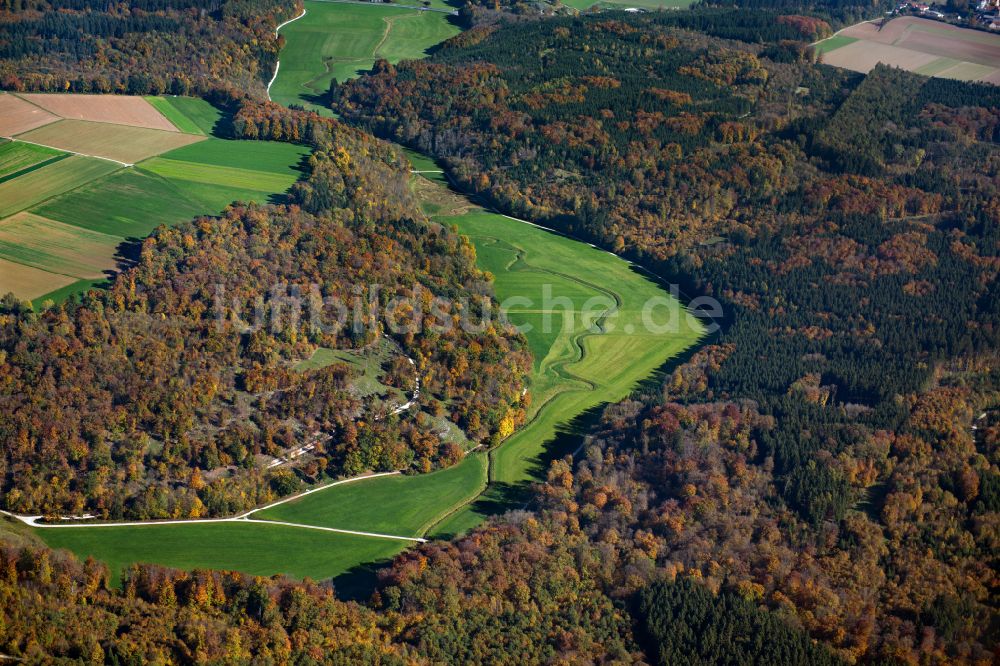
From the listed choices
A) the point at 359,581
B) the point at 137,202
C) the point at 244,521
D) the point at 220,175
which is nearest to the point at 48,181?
the point at 137,202

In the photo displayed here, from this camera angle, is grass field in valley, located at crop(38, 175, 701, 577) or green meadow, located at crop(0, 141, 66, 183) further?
green meadow, located at crop(0, 141, 66, 183)

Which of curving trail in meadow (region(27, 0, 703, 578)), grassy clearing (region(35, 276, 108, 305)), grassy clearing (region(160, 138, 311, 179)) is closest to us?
curving trail in meadow (region(27, 0, 703, 578))

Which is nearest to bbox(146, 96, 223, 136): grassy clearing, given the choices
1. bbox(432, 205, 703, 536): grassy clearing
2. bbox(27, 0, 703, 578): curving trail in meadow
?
bbox(27, 0, 703, 578): curving trail in meadow

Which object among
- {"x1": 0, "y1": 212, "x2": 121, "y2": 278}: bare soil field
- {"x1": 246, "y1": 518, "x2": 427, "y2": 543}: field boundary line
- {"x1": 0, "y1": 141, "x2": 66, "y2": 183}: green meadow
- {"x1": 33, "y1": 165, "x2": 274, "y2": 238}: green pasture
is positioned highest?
{"x1": 0, "y1": 141, "x2": 66, "y2": 183}: green meadow

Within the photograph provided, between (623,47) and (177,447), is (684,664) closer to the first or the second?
(177,447)

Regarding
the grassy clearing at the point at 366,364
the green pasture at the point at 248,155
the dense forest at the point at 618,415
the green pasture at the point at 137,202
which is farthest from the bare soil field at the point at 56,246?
the green pasture at the point at 248,155

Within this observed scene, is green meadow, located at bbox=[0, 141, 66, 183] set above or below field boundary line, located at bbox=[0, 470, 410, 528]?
above

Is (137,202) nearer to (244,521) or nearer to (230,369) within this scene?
(230,369)

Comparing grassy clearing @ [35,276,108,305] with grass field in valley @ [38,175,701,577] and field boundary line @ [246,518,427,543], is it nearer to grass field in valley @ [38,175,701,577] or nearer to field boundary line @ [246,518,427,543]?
grass field in valley @ [38,175,701,577]
